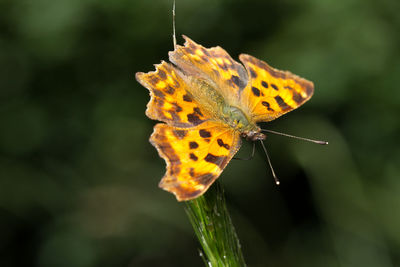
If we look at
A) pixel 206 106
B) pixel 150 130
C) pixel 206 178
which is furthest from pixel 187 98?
pixel 150 130

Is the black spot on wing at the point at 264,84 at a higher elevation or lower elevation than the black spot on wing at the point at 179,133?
higher

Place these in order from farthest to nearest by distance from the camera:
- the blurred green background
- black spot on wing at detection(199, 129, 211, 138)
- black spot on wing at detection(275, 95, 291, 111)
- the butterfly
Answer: the blurred green background < black spot on wing at detection(275, 95, 291, 111) < black spot on wing at detection(199, 129, 211, 138) < the butterfly

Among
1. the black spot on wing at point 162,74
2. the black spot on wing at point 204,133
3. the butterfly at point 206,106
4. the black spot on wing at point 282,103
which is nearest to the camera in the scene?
the butterfly at point 206,106

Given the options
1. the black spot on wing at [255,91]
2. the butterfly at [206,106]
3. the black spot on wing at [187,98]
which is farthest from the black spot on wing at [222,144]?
the black spot on wing at [255,91]

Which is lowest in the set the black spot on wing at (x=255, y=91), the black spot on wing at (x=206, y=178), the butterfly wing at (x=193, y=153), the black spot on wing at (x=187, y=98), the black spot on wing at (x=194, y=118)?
the black spot on wing at (x=206, y=178)

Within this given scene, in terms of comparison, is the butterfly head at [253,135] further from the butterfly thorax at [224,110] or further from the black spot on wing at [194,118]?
the black spot on wing at [194,118]

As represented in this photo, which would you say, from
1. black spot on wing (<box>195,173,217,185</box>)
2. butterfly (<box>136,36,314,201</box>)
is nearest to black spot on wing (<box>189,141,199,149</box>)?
butterfly (<box>136,36,314,201</box>)

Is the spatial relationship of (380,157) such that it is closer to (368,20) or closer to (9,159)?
(368,20)

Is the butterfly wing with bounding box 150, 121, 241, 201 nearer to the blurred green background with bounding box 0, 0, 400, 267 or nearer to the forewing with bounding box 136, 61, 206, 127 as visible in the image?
the forewing with bounding box 136, 61, 206, 127

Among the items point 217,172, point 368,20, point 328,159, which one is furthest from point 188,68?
point 368,20
